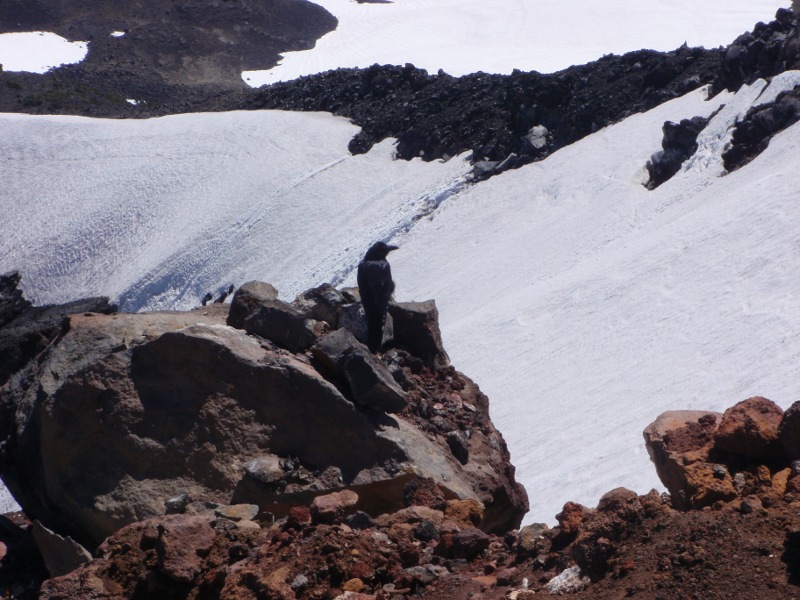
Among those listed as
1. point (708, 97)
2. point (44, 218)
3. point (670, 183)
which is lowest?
point (44, 218)

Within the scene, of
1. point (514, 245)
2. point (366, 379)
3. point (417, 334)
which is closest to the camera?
point (366, 379)

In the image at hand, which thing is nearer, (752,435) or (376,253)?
(752,435)

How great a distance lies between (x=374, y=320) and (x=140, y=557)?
3.20 meters

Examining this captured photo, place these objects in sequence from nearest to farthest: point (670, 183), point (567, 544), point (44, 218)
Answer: point (567, 544) < point (670, 183) < point (44, 218)

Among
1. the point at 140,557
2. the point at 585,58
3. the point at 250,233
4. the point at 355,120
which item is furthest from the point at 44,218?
the point at 585,58

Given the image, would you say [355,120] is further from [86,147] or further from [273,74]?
[273,74]

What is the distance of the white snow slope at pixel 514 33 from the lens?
4294cm

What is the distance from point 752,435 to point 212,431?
11.1 ft

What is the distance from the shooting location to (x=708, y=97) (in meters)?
21.5

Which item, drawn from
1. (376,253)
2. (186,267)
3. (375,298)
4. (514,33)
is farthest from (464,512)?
(514,33)

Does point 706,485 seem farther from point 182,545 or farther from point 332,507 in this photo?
point 182,545

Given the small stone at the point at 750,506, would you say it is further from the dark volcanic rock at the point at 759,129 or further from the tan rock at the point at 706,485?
the dark volcanic rock at the point at 759,129

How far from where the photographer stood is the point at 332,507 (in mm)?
5137

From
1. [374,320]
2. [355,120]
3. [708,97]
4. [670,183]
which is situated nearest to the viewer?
[374,320]
